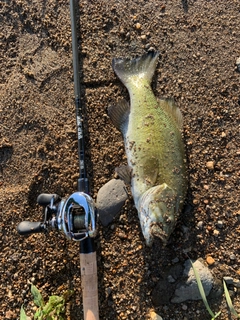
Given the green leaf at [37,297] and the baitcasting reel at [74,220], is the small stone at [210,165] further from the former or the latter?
the green leaf at [37,297]

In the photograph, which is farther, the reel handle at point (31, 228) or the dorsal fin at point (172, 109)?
the dorsal fin at point (172, 109)

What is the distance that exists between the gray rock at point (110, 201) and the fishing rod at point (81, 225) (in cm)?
34

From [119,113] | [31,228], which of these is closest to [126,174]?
[119,113]

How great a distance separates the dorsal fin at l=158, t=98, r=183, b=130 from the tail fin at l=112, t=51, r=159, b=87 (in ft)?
0.75

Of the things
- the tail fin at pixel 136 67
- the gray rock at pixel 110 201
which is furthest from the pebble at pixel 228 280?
the tail fin at pixel 136 67

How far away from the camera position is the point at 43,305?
281cm

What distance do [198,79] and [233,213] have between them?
123 centimetres

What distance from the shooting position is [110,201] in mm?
3039

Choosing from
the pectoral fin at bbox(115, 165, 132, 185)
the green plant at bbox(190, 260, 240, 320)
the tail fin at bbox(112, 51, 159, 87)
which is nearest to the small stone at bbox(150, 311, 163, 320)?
the green plant at bbox(190, 260, 240, 320)

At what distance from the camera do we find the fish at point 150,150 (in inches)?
105

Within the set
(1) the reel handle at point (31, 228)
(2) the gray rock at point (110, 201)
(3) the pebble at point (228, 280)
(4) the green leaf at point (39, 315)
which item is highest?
(2) the gray rock at point (110, 201)

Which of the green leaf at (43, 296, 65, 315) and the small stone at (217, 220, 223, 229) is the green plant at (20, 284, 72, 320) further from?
the small stone at (217, 220, 223, 229)

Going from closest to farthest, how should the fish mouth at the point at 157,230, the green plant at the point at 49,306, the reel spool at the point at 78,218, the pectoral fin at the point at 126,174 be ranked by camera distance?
the reel spool at the point at 78,218
the fish mouth at the point at 157,230
the green plant at the point at 49,306
the pectoral fin at the point at 126,174

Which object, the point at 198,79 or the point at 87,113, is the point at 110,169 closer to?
the point at 87,113
